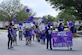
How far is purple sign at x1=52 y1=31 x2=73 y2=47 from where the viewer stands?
727 inches

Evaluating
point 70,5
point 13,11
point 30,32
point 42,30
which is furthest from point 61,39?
point 13,11

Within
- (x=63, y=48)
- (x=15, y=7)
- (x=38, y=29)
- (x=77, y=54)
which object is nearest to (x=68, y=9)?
(x=38, y=29)

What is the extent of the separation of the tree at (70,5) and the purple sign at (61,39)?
→ 88.3 ft

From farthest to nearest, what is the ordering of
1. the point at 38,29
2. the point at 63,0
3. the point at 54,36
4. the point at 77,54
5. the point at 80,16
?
the point at 80,16 → the point at 63,0 → the point at 38,29 → the point at 54,36 → the point at 77,54

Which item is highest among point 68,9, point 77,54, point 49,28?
point 68,9

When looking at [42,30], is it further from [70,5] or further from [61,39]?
[70,5]

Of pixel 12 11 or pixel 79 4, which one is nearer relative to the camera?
pixel 79 4

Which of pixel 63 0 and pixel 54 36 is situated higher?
pixel 63 0

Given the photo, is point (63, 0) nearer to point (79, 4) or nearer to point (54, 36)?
point (79, 4)

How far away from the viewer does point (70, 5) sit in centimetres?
4631

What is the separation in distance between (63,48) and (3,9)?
81.5 meters

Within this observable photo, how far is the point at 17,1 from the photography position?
98.3 meters

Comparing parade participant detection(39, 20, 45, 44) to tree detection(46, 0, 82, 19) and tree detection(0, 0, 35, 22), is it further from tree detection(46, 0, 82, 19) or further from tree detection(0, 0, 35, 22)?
tree detection(0, 0, 35, 22)

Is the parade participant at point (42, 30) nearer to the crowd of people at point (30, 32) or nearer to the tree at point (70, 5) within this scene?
the crowd of people at point (30, 32)
